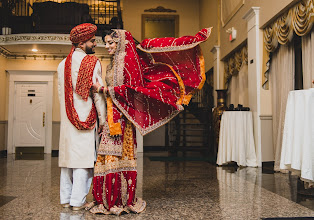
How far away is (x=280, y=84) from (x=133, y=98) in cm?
354

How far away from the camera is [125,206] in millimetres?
2562

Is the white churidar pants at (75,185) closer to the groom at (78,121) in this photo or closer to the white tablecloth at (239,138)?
the groom at (78,121)

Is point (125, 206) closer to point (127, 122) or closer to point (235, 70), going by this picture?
point (127, 122)

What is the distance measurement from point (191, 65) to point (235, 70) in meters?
5.00

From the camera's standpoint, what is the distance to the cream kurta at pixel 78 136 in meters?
2.57

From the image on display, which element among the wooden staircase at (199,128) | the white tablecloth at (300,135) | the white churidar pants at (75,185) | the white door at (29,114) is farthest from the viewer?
the white door at (29,114)

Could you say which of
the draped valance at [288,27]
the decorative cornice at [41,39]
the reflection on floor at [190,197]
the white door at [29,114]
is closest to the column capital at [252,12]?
the draped valance at [288,27]

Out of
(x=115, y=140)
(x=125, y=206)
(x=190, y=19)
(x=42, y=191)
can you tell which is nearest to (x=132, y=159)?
(x=115, y=140)

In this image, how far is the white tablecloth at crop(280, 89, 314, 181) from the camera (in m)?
3.01

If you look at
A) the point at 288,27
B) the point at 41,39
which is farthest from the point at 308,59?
the point at 41,39

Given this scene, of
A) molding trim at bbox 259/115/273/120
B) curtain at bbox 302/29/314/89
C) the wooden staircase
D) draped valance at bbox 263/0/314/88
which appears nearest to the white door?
the wooden staircase

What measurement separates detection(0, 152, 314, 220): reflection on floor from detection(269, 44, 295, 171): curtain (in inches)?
31.4

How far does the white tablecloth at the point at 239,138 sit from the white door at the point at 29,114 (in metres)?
5.87

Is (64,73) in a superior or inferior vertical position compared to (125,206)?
superior
